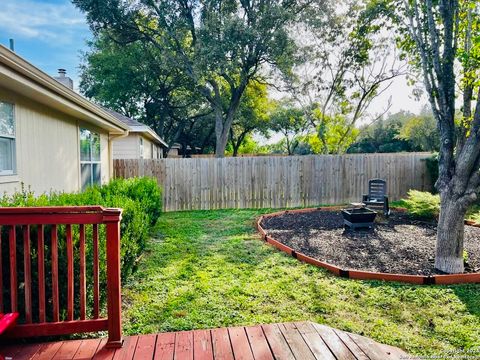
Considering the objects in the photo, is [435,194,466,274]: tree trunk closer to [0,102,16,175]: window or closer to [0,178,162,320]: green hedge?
[0,178,162,320]: green hedge

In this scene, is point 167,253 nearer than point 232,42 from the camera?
Yes

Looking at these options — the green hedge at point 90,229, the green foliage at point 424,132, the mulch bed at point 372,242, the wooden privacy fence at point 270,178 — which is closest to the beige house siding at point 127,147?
the wooden privacy fence at point 270,178

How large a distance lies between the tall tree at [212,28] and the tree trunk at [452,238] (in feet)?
36.1

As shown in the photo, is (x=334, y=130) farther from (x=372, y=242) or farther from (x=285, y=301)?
(x=285, y=301)

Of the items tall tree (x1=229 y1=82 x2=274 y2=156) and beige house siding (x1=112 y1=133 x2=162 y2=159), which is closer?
beige house siding (x1=112 y1=133 x2=162 y2=159)

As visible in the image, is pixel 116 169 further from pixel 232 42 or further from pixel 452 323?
pixel 452 323

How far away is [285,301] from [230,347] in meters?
1.11

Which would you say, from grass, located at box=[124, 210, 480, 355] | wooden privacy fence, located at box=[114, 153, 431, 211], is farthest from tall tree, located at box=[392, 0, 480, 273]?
wooden privacy fence, located at box=[114, 153, 431, 211]

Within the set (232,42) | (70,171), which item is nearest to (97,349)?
(70,171)

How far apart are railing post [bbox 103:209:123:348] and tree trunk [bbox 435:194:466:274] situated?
406 centimetres

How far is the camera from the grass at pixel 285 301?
288 cm

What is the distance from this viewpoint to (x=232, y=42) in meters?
13.0

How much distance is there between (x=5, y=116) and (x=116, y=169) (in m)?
6.07

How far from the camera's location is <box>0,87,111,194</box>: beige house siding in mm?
4457
